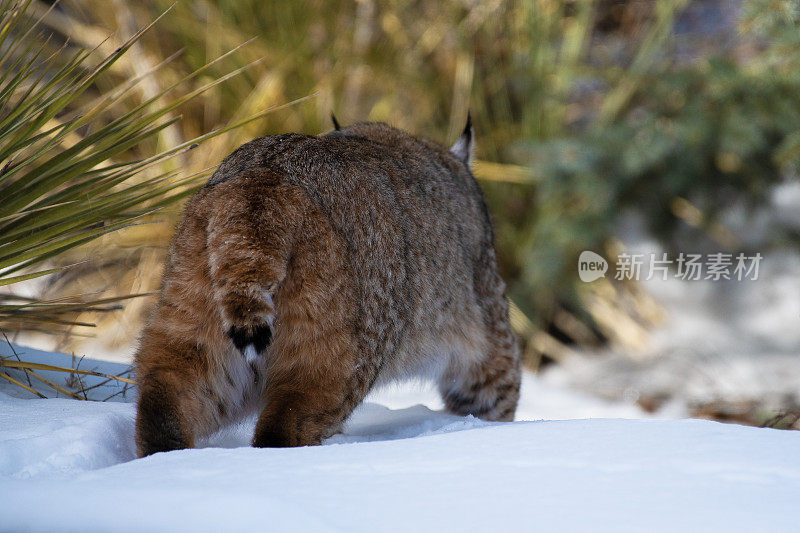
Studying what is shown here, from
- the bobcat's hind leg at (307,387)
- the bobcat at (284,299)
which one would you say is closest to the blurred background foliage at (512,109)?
the bobcat at (284,299)

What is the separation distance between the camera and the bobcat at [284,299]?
1763mm

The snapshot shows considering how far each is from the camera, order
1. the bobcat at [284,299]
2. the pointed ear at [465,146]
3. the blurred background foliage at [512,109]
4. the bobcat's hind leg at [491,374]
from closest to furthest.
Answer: the bobcat at [284,299], the bobcat's hind leg at [491,374], the pointed ear at [465,146], the blurred background foliage at [512,109]

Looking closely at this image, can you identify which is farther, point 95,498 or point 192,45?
point 192,45

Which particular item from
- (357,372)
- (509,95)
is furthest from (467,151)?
(509,95)

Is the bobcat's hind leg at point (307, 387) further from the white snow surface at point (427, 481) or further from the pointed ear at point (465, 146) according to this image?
the pointed ear at point (465, 146)

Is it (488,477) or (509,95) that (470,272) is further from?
(509,95)

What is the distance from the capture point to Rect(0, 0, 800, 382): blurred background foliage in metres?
5.04

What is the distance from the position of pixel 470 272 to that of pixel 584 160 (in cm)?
254

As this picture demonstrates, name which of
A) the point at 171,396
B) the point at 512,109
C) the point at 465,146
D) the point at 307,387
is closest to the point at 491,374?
the point at 465,146

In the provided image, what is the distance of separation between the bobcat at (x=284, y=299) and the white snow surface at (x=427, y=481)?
0.20 metres

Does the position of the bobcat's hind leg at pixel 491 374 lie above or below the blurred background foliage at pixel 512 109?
below

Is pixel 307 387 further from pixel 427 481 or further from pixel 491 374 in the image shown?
pixel 491 374

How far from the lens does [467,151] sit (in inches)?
129

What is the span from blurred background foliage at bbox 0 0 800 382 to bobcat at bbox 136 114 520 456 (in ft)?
9.84
